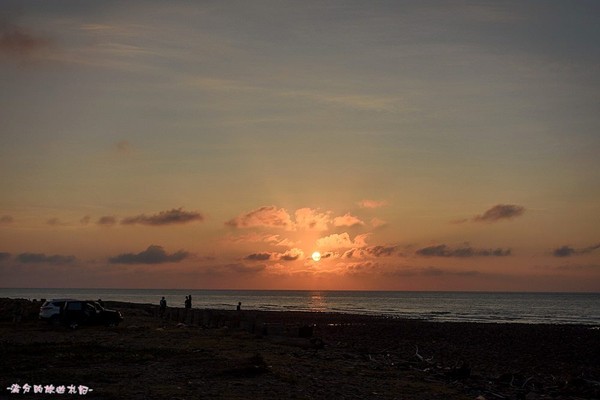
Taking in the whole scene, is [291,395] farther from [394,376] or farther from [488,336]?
[488,336]

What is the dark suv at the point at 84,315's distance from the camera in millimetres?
36875

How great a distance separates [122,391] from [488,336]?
40122 millimetres

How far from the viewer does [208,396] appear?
15.6 metres

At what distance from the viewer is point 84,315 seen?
3759cm

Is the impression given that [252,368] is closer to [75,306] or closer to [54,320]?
[75,306]

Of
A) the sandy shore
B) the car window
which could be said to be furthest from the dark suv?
the sandy shore

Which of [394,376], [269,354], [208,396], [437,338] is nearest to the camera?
[208,396]

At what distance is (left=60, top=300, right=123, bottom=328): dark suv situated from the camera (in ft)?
121

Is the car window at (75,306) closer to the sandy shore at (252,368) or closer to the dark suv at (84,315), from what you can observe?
the dark suv at (84,315)

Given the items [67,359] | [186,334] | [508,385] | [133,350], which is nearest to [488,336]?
[186,334]

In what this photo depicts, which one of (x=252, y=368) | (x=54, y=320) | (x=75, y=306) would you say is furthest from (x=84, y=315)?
(x=252, y=368)

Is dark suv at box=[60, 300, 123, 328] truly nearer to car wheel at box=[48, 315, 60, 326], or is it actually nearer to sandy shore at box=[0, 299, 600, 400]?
car wheel at box=[48, 315, 60, 326]
